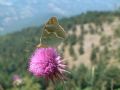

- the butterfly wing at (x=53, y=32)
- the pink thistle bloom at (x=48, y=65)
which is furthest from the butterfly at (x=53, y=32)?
the pink thistle bloom at (x=48, y=65)

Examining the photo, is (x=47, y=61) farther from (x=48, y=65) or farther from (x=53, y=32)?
(x=53, y=32)

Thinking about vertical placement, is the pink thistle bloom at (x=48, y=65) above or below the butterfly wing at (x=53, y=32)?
below

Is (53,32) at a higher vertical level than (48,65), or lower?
higher

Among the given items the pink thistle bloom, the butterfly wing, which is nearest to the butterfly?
the butterfly wing

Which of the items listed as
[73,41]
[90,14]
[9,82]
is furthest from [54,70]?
[90,14]

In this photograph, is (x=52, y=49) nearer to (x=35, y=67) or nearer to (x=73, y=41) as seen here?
(x=35, y=67)

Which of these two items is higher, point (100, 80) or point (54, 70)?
point (54, 70)

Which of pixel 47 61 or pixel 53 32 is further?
pixel 47 61

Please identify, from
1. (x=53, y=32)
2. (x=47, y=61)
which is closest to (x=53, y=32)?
(x=53, y=32)

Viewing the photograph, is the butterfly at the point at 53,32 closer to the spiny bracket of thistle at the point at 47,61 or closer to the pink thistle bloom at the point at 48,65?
the spiny bracket of thistle at the point at 47,61
